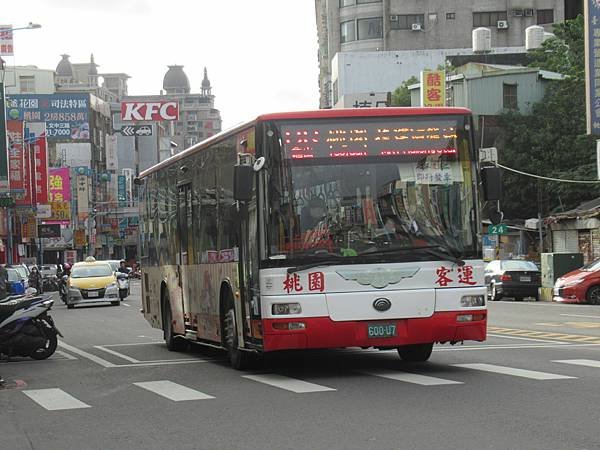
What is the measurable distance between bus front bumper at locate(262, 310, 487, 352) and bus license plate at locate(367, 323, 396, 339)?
12mm

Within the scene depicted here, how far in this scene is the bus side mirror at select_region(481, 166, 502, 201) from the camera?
13922 mm

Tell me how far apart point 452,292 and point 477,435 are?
504cm

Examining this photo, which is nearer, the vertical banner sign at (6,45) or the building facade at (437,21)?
the vertical banner sign at (6,45)

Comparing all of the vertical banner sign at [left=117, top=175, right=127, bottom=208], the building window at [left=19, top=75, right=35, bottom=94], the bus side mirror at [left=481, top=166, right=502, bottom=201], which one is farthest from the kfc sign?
the bus side mirror at [left=481, top=166, right=502, bottom=201]

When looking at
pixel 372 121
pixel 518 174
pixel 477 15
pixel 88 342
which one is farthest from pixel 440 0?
pixel 372 121

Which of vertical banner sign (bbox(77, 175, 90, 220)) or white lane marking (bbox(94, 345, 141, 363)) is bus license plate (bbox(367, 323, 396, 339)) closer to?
white lane marking (bbox(94, 345, 141, 363))

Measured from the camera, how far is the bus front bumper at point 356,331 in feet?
44.7

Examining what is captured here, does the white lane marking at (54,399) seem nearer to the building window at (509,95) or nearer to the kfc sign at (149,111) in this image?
the building window at (509,95)

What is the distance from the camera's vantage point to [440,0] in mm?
89688

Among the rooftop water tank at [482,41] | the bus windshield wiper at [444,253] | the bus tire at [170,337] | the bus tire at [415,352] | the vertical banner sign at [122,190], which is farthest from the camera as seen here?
the vertical banner sign at [122,190]

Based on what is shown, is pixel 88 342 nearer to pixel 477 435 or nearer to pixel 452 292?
pixel 452 292

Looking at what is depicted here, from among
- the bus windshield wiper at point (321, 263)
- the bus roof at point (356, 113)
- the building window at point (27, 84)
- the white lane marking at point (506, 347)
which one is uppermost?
the building window at point (27, 84)

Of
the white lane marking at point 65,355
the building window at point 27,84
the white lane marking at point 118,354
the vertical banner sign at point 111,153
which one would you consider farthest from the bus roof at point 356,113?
the building window at point 27,84

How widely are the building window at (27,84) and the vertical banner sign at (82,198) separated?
2131 cm
